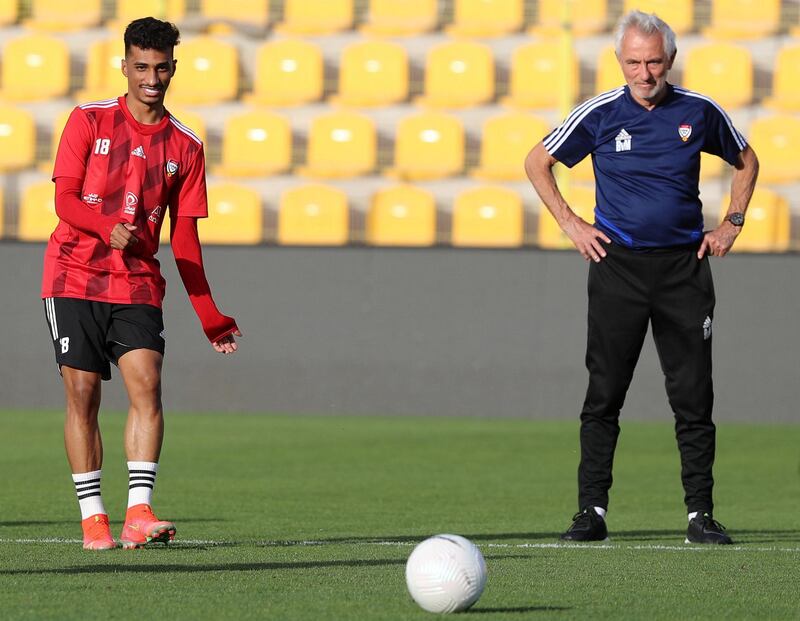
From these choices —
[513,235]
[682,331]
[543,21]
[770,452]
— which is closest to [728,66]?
[543,21]

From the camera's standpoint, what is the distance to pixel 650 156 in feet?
20.7

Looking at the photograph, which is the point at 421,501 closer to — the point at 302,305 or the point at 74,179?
the point at 74,179

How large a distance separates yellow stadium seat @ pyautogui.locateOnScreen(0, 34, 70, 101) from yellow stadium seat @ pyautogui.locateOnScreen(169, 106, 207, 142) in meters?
1.22

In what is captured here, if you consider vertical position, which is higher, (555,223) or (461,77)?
(461,77)

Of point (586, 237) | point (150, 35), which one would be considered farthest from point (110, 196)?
point (586, 237)

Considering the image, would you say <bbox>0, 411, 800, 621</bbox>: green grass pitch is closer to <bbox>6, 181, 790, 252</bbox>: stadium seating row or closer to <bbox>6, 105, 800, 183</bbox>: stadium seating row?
<bbox>6, 181, 790, 252</bbox>: stadium seating row

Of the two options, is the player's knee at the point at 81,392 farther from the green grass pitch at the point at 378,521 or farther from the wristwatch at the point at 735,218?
the wristwatch at the point at 735,218

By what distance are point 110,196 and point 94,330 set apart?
0.50m

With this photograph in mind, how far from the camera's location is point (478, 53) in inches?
605

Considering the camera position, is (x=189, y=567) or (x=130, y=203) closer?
(x=189, y=567)

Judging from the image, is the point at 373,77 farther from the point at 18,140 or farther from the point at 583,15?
the point at 18,140

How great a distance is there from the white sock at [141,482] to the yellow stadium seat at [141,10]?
1001 cm

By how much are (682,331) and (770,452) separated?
5.01 meters

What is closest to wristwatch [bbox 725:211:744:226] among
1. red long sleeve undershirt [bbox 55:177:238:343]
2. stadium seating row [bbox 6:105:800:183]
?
red long sleeve undershirt [bbox 55:177:238:343]
